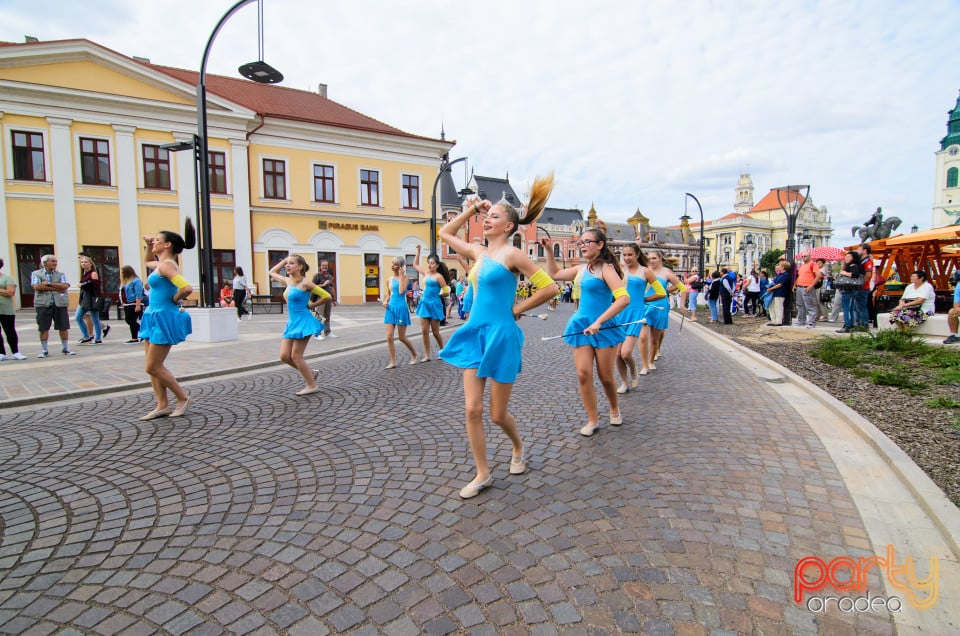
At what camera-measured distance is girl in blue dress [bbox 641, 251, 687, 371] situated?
7.63 meters

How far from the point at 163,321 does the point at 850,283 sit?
13538mm

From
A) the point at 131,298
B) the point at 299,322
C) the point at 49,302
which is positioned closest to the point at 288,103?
the point at 131,298

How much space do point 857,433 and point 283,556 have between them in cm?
499

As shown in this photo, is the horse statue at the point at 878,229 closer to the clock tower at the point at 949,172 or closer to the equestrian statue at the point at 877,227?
the equestrian statue at the point at 877,227

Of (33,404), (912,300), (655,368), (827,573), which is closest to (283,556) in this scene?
(827,573)

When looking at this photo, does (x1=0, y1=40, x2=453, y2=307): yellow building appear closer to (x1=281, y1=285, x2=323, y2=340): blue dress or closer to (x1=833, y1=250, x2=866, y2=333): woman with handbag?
(x1=281, y1=285, x2=323, y2=340): blue dress

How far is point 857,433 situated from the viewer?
4.61 meters

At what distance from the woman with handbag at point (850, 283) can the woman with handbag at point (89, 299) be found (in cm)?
1690

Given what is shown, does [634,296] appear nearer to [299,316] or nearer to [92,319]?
[299,316]

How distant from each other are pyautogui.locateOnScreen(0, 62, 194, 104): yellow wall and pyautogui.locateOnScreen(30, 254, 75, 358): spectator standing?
66.4 feet

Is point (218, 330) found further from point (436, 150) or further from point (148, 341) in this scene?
point (436, 150)

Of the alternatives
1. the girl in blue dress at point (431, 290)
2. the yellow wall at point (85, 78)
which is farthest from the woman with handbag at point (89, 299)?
the yellow wall at point (85, 78)

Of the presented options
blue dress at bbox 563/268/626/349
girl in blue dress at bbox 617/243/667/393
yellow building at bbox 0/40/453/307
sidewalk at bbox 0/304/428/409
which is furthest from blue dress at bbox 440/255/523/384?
yellow building at bbox 0/40/453/307

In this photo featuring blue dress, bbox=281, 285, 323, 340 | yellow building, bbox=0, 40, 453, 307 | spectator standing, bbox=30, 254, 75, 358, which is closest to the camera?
blue dress, bbox=281, 285, 323, 340
